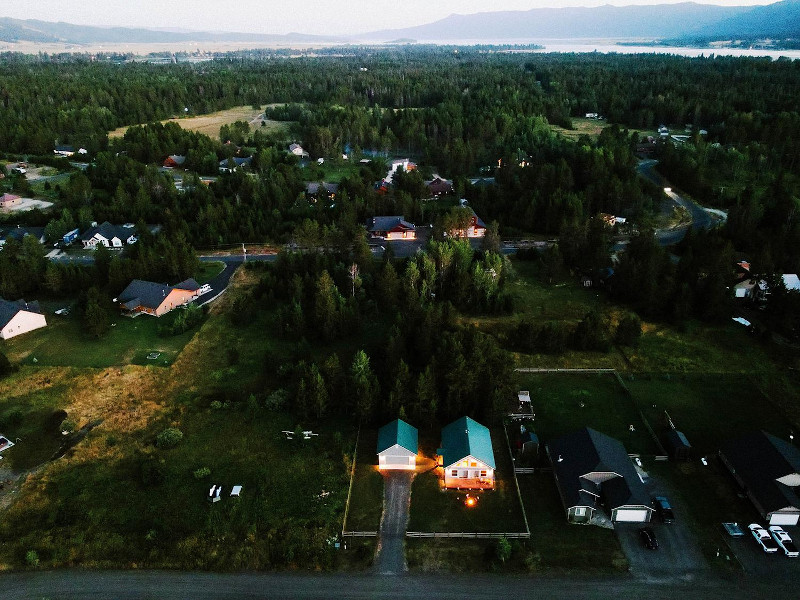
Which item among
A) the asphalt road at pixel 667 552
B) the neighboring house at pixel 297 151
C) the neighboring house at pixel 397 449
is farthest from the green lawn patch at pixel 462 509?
the neighboring house at pixel 297 151

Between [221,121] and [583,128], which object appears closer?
[583,128]

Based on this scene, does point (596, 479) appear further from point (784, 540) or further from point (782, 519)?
point (782, 519)

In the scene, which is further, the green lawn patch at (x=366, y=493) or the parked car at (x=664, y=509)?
the green lawn patch at (x=366, y=493)

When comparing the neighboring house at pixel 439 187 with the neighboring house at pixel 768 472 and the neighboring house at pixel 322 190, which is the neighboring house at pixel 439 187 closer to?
the neighboring house at pixel 322 190

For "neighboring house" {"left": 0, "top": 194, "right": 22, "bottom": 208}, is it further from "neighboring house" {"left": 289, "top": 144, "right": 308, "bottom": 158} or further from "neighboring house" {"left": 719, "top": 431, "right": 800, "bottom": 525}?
"neighboring house" {"left": 719, "top": 431, "right": 800, "bottom": 525}

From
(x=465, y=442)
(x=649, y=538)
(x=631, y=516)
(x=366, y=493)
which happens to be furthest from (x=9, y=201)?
(x=649, y=538)

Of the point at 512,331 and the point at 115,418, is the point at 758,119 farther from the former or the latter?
the point at 115,418

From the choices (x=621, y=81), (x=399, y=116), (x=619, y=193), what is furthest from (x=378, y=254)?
(x=621, y=81)
